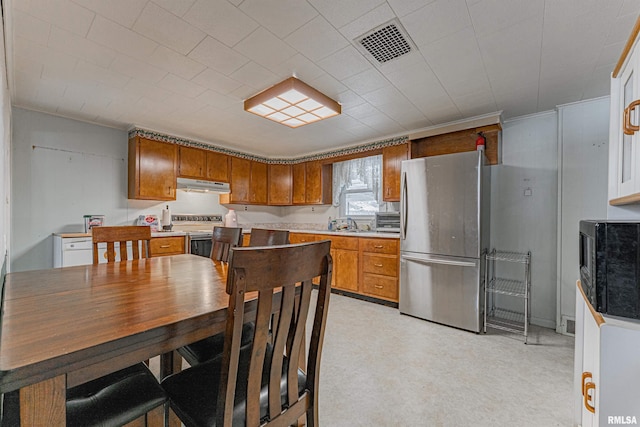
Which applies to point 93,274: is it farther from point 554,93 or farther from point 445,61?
point 554,93

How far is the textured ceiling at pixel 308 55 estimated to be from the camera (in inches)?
61.8

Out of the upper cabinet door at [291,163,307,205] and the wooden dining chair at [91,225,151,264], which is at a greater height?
the upper cabinet door at [291,163,307,205]

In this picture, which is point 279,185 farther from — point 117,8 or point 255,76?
point 117,8

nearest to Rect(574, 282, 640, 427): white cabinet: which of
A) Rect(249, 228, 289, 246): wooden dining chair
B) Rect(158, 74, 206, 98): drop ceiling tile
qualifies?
Rect(249, 228, 289, 246): wooden dining chair

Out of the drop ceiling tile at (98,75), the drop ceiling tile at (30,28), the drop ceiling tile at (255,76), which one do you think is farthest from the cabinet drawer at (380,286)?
the drop ceiling tile at (30,28)

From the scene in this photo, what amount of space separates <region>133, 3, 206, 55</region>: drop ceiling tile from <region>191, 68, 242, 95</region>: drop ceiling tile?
32cm

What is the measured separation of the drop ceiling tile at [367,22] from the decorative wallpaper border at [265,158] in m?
2.25

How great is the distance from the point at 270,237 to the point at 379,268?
2.05 m

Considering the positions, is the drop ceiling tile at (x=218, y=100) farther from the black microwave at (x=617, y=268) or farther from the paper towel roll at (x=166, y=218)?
the black microwave at (x=617, y=268)

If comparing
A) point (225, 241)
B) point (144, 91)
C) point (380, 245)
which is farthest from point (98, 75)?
point (380, 245)

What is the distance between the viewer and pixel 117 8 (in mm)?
1566

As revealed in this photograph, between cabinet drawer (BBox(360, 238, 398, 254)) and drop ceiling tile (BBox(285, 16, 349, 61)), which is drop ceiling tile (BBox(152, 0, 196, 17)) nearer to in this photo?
drop ceiling tile (BBox(285, 16, 349, 61))

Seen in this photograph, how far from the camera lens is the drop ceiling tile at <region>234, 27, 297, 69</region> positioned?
5.88 ft

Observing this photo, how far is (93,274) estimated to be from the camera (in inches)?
Result: 59.9
